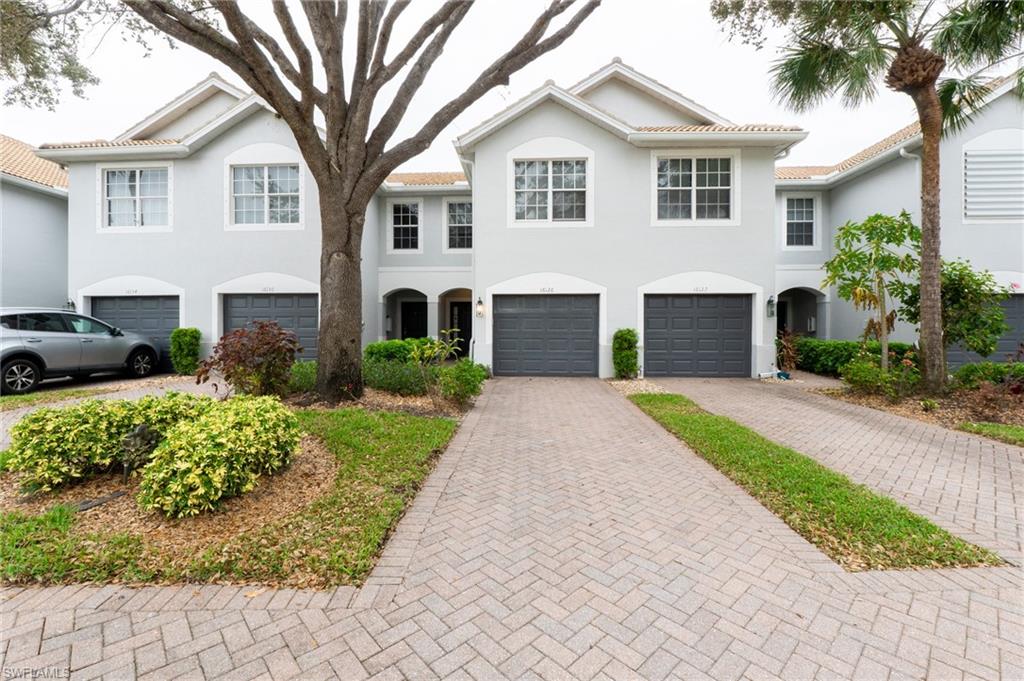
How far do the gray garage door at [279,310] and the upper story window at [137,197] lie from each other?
3.17 m

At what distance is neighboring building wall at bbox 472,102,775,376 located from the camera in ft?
38.1

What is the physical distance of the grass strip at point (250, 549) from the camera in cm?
280

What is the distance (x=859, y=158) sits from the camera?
1391 centimetres

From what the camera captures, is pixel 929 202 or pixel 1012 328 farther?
pixel 1012 328

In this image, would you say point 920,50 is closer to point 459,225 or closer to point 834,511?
point 834,511

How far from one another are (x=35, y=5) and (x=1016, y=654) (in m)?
14.3

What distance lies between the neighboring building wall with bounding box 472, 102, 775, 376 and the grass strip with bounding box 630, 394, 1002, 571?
6448 mm

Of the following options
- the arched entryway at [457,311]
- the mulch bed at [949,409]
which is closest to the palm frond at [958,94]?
the mulch bed at [949,409]

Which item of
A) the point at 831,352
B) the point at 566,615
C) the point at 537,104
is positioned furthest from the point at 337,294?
the point at 831,352

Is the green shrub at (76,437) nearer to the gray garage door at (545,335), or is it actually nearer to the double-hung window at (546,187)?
the gray garage door at (545,335)

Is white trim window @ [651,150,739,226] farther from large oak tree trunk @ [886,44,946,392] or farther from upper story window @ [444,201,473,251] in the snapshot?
upper story window @ [444,201,473,251]

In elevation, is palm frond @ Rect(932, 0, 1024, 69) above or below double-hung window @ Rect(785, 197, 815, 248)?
above

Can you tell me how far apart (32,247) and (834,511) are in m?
20.5

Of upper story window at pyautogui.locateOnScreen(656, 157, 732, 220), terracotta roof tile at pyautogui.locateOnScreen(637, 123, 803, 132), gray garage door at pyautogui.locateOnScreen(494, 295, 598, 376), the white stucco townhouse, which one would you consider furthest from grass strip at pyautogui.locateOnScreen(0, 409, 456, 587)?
terracotta roof tile at pyautogui.locateOnScreen(637, 123, 803, 132)
